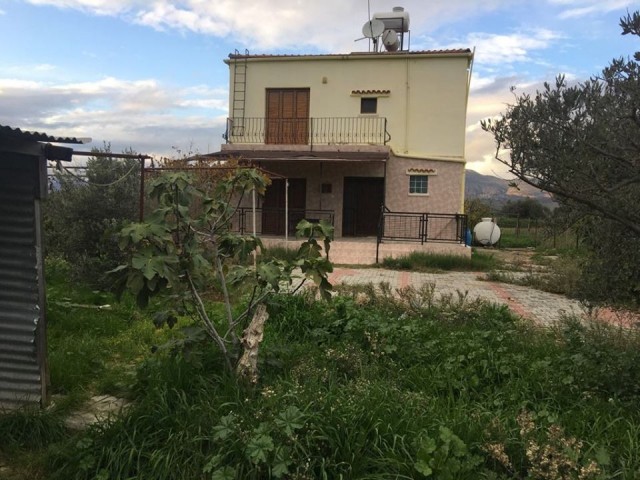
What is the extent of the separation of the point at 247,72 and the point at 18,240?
51.1ft

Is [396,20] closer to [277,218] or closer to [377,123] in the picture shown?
[377,123]

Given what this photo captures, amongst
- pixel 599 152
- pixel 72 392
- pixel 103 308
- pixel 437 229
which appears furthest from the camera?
pixel 437 229

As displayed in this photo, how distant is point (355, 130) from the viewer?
17141 mm

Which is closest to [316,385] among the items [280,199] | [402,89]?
[280,199]

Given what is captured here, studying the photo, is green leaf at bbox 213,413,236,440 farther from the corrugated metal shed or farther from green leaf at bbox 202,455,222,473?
the corrugated metal shed

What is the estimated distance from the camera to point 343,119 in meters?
17.2

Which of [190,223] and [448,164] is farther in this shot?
[448,164]

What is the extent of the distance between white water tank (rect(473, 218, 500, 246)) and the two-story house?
387cm

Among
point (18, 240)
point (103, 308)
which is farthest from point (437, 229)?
point (18, 240)

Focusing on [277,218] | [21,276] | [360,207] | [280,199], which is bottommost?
[21,276]

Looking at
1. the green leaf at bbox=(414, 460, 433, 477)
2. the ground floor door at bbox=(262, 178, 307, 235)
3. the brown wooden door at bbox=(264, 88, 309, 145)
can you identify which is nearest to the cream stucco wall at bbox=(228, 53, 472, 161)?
the brown wooden door at bbox=(264, 88, 309, 145)

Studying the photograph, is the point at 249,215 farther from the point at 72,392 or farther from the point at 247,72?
the point at 72,392

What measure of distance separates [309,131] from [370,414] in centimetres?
1546

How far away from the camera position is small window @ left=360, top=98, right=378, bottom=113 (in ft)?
56.1
